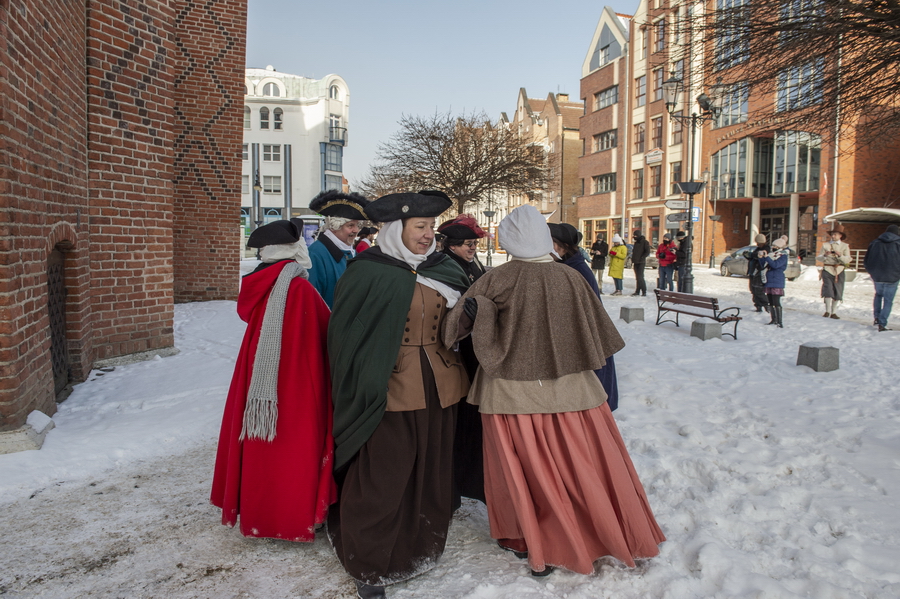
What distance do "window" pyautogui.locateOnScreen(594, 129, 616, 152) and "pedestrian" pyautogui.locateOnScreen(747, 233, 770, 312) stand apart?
28.7m

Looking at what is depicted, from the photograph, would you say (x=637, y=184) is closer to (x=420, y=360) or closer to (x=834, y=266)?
(x=834, y=266)

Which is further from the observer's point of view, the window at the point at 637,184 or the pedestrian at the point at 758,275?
the window at the point at 637,184

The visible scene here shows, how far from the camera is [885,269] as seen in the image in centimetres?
959

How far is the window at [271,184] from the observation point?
47250 millimetres

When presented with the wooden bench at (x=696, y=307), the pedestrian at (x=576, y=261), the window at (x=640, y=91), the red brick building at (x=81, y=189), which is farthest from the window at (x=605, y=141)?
the pedestrian at (x=576, y=261)

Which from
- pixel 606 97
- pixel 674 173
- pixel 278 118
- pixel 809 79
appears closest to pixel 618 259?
pixel 809 79

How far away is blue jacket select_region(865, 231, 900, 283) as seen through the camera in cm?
952

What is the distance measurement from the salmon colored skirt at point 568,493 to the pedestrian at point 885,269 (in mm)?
9081

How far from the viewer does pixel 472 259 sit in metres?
5.29

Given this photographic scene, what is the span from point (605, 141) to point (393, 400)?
131 ft

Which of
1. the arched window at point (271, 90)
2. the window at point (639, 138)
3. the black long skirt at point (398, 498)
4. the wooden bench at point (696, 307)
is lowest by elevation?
the black long skirt at point (398, 498)

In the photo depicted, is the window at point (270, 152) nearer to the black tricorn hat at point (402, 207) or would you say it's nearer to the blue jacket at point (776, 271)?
the blue jacket at point (776, 271)

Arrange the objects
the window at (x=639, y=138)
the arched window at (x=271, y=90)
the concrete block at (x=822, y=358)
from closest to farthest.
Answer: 1. the concrete block at (x=822, y=358)
2. the window at (x=639, y=138)
3. the arched window at (x=271, y=90)

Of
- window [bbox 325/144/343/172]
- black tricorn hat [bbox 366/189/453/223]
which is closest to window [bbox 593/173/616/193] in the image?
window [bbox 325/144/343/172]
